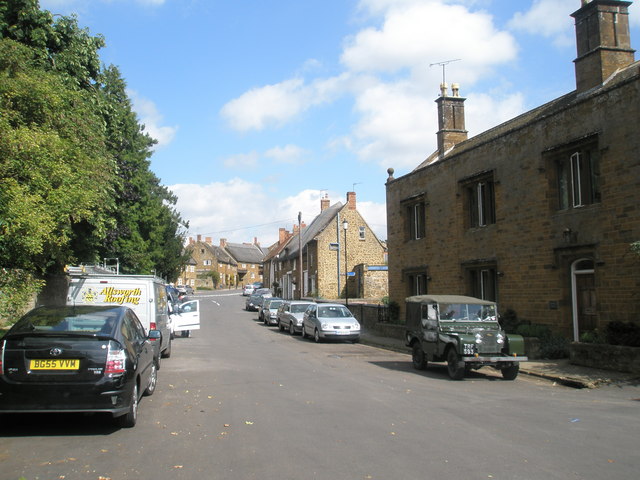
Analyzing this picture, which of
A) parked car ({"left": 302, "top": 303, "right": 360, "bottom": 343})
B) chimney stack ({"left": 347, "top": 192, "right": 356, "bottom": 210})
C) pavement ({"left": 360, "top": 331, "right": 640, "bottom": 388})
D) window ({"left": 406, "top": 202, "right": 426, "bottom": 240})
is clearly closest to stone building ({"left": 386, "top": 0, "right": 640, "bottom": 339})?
window ({"left": 406, "top": 202, "right": 426, "bottom": 240})

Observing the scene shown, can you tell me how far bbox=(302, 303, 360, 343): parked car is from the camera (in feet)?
72.3

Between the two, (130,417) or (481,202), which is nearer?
(130,417)

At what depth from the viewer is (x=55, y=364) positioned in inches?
270

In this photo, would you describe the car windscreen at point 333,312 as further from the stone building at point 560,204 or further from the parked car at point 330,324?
the stone building at point 560,204

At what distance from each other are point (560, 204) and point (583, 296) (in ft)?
9.15

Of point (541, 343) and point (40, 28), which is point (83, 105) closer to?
point (40, 28)

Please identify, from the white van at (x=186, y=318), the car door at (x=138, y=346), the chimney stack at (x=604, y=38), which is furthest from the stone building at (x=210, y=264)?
the car door at (x=138, y=346)

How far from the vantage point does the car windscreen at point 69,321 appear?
7207mm

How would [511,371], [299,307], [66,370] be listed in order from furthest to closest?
[299,307] < [511,371] < [66,370]

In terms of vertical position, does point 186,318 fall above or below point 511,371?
above

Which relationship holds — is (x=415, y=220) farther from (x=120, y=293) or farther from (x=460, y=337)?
(x=120, y=293)

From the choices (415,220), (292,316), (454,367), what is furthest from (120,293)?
(415,220)

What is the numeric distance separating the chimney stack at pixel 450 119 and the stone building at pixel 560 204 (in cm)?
185

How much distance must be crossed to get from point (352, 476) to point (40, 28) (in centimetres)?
1436
